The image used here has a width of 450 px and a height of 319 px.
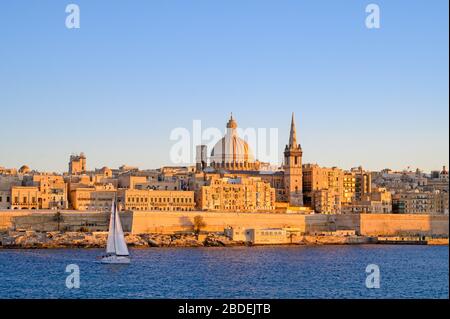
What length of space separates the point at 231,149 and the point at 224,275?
123 ft

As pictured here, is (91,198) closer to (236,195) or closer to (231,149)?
(236,195)

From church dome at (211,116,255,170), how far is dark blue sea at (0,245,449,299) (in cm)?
2334

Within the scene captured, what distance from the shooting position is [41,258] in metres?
32.4

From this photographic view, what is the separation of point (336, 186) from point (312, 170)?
5.96ft

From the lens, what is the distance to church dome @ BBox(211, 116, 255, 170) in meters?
62.6

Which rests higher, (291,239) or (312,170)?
(312,170)

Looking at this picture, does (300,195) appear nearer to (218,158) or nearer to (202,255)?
(218,158)

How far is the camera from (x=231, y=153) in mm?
63188

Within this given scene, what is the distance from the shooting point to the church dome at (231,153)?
62631 millimetres

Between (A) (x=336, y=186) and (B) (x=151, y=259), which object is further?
(A) (x=336, y=186)

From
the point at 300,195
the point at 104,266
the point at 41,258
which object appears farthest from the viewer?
the point at 300,195
